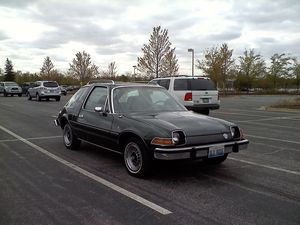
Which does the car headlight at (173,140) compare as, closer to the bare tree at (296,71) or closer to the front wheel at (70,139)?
the front wheel at (70,139)

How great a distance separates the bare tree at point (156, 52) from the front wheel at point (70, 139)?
39392 mm

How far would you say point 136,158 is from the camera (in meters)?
6.16

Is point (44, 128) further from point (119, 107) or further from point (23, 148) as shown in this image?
point (119, 107)

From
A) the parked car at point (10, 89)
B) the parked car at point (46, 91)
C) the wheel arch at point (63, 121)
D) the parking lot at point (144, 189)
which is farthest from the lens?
the parked car at point (10, 89)

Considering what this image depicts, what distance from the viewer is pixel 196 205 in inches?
187

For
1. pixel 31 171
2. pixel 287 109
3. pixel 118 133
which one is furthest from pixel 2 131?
pixel 287 109

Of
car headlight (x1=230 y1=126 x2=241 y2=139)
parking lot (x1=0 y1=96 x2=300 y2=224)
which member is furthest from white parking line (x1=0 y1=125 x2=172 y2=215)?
car headlight (x1=230 y1=126 x2=241 y2=139)

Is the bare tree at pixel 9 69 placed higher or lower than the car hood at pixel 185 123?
higher

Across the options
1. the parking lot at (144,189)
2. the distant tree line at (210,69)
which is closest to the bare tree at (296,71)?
the distant tree line at (210,69)

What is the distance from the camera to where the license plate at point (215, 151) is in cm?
577

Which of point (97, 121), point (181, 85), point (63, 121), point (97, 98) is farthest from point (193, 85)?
point (97, 121)

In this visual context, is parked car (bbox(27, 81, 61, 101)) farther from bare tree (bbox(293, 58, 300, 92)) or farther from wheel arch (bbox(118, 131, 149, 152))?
bare tree (bbox(293, 58, 300, 92))

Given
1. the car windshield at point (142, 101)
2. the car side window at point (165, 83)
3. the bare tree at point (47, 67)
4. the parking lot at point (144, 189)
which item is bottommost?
the parking lot at point (144, 189)

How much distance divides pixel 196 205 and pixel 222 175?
1614 mm
